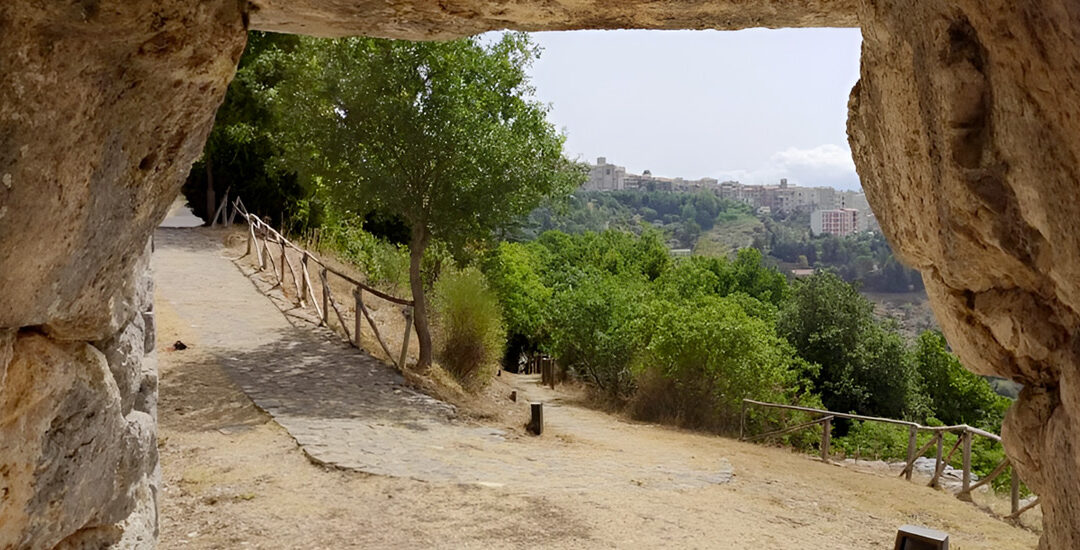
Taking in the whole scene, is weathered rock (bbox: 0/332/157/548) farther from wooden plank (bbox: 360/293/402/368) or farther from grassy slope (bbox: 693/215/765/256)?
grassy slope (bbox: 693/215/765/256)

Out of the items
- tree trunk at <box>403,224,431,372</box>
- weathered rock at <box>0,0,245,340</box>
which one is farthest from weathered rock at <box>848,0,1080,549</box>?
tree trunk at <box>403,224,431,372</box>

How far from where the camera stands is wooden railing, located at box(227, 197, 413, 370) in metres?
11.8

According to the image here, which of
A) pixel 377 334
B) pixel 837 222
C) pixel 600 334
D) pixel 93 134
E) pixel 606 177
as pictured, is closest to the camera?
pixel 93 134

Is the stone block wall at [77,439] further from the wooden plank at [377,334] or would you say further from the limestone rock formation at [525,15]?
the wooden plank at [377,334]

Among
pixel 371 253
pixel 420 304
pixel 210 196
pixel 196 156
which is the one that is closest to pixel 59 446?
pixel 196 156

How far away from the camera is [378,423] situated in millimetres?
9328

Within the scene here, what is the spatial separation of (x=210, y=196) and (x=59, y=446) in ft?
64.9

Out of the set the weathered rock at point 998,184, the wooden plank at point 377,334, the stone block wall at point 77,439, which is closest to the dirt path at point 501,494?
the wooden plank at point 377,334

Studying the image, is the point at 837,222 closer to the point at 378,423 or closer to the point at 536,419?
the point at 536,419

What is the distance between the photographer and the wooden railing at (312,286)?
11.8 m

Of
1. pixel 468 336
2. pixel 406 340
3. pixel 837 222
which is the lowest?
pixel 468 336

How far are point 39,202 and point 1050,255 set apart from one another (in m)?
3.29

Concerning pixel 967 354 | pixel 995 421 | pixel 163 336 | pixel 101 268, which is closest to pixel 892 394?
pixel 995 421

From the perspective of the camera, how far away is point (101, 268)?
3367mm
